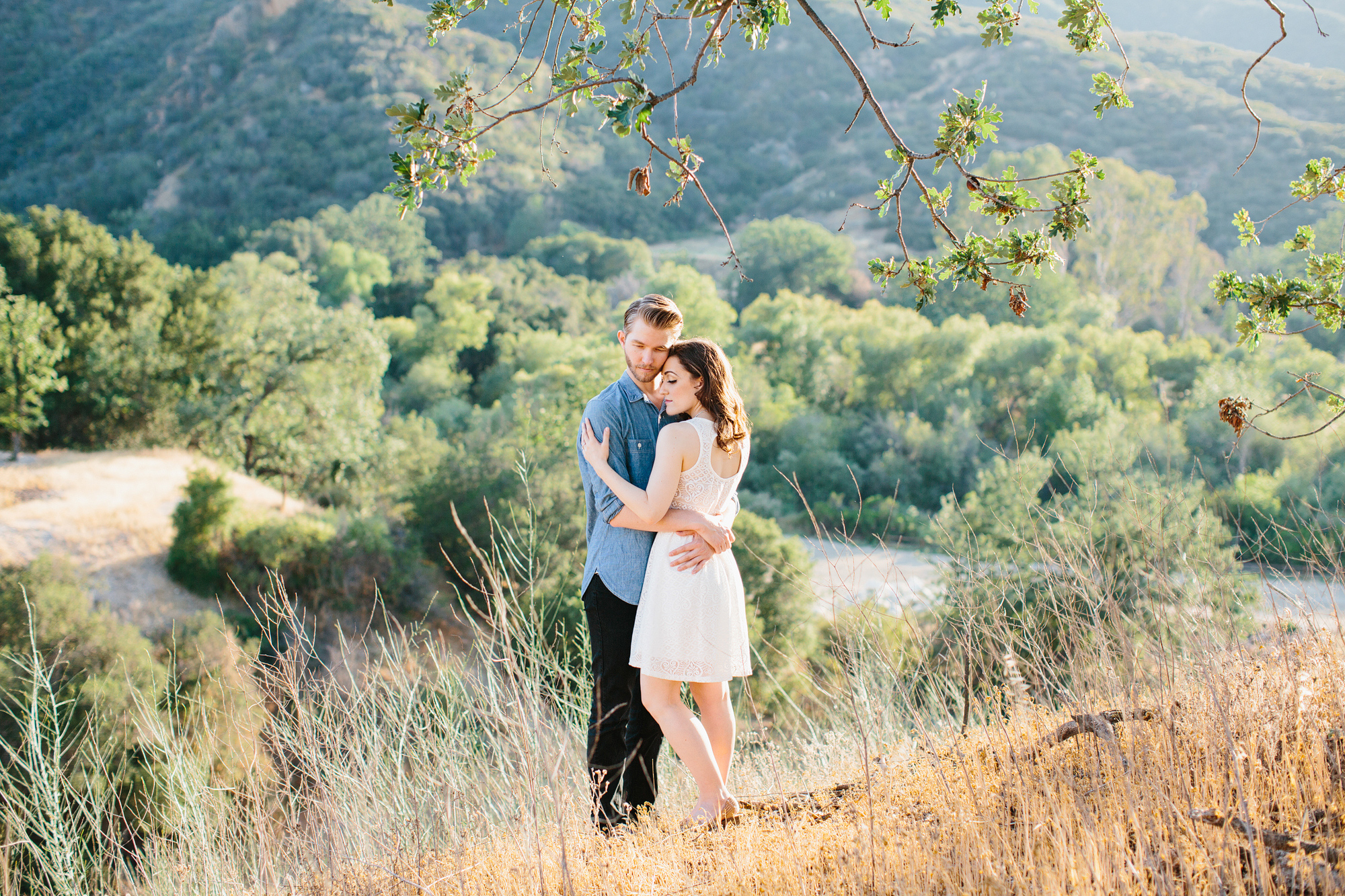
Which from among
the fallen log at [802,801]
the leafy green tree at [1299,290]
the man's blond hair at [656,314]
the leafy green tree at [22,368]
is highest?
the leafy green tree at [1299,290]

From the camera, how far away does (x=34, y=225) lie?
19641 millimetres

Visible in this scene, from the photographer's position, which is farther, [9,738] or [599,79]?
[9,738]

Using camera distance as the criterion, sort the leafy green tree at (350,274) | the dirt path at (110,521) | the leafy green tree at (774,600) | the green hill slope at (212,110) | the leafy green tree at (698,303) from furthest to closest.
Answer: the green hill slope at (212,110), the leafy green tree at (350,274), the leafy green tree at (698,303), the dirt path at (110,521), the leafy green tree at (774,600)

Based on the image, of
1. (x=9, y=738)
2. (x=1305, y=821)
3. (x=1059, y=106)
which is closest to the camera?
(x=1305, y=821)

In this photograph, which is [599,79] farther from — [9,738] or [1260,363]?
[1260,363]

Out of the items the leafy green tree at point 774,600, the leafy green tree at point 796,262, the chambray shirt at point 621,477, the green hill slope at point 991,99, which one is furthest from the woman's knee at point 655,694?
the green hill slope at point 991,99

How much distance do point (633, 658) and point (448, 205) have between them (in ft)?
182

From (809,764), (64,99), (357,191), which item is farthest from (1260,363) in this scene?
(64,99)

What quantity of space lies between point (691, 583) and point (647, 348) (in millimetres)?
664

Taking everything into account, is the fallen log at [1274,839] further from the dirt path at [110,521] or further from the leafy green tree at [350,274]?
the leafy green tree at [350,274]

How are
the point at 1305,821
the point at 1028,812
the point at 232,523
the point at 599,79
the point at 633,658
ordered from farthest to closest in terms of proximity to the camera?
1. the point at 232,523
2. the point at 633,658
3. the point at 599,79
4. the point at 1028,812
5. the point at 1305,821

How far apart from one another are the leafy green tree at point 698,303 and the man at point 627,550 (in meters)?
24.6

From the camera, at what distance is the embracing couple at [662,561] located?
6.95 ft

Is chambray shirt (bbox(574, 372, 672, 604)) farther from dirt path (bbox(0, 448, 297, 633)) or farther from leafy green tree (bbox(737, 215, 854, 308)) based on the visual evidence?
leafy green tree (bbox(737, 215, 854, 308))
